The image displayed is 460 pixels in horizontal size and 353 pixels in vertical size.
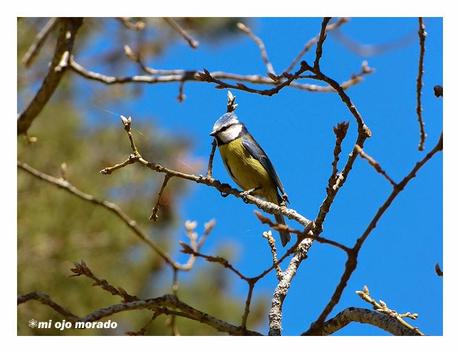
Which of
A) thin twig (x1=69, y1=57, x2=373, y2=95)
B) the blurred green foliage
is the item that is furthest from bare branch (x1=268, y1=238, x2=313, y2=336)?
the blurred green foliage

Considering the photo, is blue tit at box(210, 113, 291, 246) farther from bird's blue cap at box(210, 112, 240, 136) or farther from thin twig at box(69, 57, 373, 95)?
thin twig at box(69, 57, 373, 95)

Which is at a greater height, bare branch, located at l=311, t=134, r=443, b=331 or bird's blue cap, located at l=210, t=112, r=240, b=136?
bird's blue cap, located at l=210, t=112, r=240, b=136

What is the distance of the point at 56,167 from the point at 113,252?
0.63 metres

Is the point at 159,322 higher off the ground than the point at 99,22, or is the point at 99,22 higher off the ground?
the point at 99,22

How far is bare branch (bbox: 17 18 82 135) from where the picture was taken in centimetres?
158

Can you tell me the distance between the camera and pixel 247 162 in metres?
2.21

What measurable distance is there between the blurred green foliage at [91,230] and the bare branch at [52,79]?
799mm

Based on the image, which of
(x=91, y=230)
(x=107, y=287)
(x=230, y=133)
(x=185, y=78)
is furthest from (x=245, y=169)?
(x=91, y=230)

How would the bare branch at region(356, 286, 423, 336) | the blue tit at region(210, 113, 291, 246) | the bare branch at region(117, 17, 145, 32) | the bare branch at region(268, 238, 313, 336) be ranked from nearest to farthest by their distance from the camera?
1. the bare branch at region(356, 286, 423, 336)
2. the bare branch at region(268, 238, 313, 336)
3. the bare branch at region(117, 17, 145, 32)
4. the blue tit at region(210, 113, 291, 246)

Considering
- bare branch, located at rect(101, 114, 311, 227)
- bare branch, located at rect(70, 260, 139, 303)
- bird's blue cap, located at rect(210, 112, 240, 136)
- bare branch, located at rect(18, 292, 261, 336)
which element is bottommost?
bare branch, located at rect(18, 292, 261, 336)

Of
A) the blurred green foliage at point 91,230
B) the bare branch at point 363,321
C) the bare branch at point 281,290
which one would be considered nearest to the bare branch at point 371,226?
the bare branch at point 363,321
